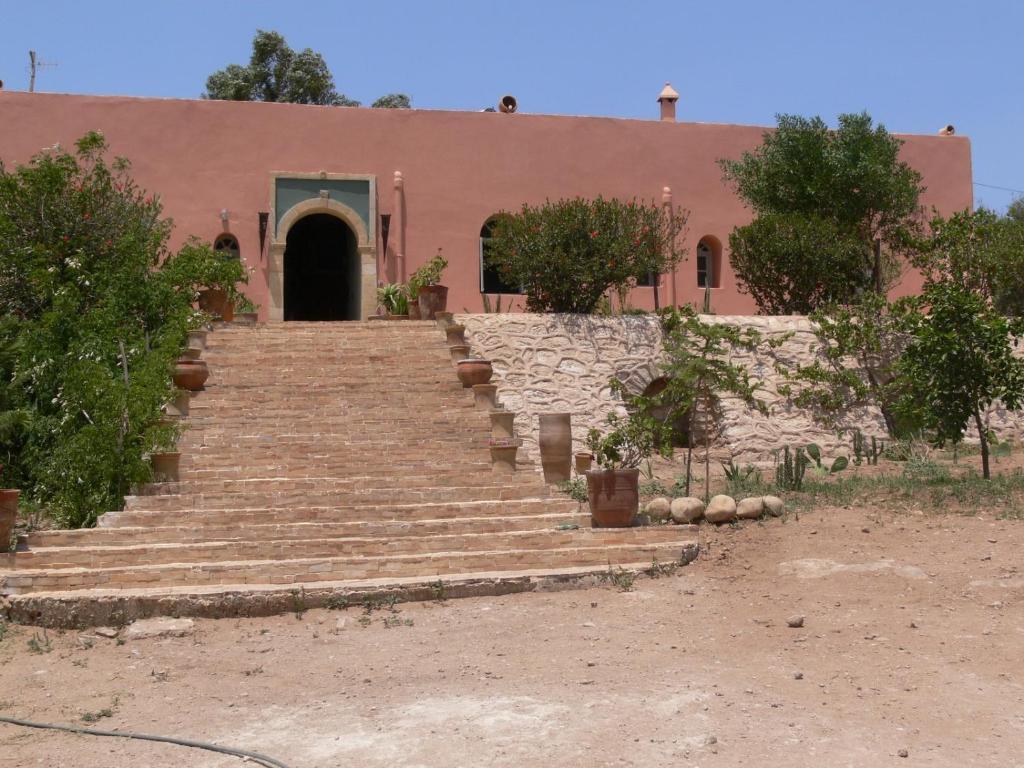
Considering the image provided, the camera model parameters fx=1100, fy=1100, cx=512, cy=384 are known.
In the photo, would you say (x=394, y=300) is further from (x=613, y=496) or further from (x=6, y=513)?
(x=6, y=513)

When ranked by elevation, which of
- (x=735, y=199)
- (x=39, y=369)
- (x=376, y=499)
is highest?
(x=735, y=199)

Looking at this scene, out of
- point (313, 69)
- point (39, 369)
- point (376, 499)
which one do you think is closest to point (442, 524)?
point (376, 499)

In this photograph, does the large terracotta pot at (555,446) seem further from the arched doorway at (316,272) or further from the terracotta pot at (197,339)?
the arched doorway at (316,272)

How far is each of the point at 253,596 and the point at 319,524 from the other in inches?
50.6

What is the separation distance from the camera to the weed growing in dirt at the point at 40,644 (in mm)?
7059

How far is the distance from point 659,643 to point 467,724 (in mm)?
1862

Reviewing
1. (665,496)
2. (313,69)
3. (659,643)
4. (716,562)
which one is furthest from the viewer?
(313,69)

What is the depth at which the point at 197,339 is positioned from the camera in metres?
13.5

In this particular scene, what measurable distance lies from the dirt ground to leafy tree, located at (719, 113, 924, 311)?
8.87 m

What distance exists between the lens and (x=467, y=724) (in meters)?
5.43

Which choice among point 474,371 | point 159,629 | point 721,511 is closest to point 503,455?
point 474,371

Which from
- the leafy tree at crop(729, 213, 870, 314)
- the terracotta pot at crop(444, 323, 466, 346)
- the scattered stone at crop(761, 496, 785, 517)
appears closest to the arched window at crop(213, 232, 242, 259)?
the terracotta pot at crop(444, 323, 466, 346)

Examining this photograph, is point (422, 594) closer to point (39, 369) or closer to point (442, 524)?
point (442, 524)

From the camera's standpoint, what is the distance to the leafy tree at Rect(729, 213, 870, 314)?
16844 mm
